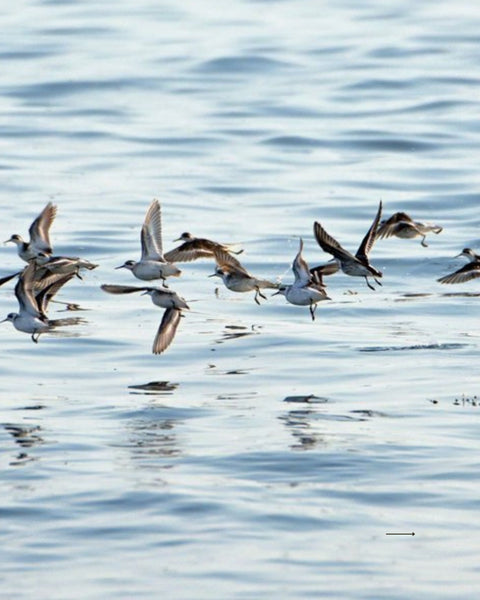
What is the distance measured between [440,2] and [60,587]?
4480 centimetres

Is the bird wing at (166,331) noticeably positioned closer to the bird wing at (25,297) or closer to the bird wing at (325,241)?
the bird wing at (25,297)

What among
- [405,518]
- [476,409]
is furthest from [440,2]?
[405,518]

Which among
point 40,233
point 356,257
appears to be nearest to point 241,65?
point 40,233

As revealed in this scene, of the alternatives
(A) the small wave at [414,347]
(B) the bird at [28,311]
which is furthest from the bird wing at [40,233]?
(A) the small wave at [414,347]

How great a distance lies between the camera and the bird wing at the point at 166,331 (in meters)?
16.5

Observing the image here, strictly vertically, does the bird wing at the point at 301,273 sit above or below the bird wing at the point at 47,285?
above

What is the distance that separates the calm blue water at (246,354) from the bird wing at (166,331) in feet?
1.27

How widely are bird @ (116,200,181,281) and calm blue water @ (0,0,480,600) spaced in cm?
105

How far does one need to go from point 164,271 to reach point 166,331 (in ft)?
2.47

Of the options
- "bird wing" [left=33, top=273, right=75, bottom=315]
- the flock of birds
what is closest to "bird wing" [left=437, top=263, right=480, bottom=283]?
the flock of birds

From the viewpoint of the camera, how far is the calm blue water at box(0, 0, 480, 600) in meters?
11.1

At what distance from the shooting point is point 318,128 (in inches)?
1431

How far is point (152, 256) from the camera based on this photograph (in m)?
17.1

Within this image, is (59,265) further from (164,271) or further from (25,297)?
(25,297)
